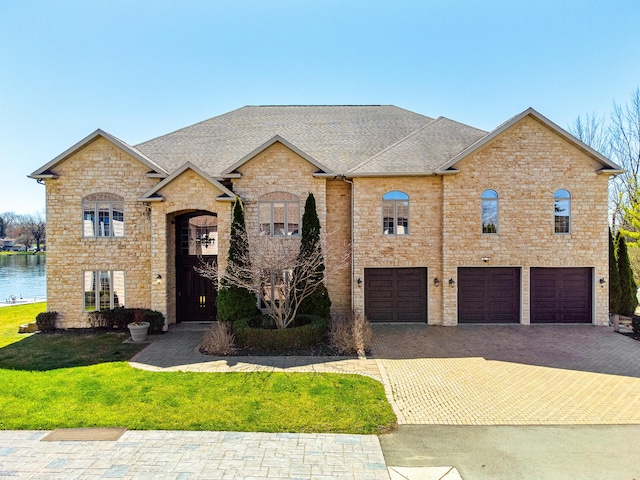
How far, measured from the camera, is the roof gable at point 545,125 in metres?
14.6

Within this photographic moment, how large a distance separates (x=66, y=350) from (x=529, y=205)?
18.6 metres

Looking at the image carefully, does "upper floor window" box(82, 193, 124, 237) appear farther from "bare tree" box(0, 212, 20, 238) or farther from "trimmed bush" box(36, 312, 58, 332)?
"bare tree" box(0, 212, 20, 238)

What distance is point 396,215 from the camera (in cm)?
1541

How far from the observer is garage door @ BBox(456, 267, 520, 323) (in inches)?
604

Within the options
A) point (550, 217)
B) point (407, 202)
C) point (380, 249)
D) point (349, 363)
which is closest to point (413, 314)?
point (380, 249)

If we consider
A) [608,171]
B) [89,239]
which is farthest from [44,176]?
[608,171]

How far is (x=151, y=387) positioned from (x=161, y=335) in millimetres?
5523

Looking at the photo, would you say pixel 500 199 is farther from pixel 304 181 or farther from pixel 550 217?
pixel 304 181

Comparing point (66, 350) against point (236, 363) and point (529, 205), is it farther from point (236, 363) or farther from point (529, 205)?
point (529, 205)

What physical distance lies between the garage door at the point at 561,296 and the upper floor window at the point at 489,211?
Result: 284cm

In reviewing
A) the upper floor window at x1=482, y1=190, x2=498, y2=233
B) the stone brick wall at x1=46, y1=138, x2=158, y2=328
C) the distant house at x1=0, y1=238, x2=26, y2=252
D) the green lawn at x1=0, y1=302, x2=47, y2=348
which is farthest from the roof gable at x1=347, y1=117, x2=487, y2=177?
the distant house at x1=0, y1=238, x2=26, y2=252

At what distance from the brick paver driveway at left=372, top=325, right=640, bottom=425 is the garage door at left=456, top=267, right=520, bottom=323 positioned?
857 millimetres

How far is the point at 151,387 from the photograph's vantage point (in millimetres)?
8766

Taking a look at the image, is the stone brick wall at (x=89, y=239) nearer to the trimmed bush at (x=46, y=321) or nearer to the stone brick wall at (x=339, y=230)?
the trimmed bush at (x=46, y=321)
